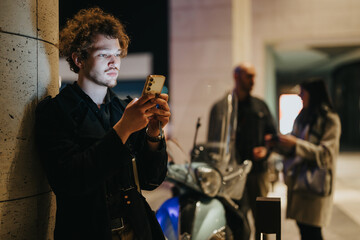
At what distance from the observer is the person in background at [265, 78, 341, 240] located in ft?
9.66

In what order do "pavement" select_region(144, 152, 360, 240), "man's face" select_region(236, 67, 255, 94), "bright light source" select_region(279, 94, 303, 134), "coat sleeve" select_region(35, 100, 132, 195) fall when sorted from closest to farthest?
"coat sleeve" select_region(35, 100, 132, 195), "pavement" select_region(144, 152, 360, 240), "man's face" select_region(236, 67, 255, 94), "bright light source" select_region(279, 94, 303, 134)

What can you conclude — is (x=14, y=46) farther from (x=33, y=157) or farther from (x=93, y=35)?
(x=33, y=157)

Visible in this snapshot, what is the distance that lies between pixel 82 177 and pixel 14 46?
0.64 metres

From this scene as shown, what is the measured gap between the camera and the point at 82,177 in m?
1.19

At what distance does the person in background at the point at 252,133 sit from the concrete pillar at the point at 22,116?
225cm

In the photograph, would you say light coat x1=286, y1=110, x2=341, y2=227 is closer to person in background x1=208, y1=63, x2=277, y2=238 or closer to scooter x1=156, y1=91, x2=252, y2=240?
person in background x1=208, y1=63, x2=277, y2=238

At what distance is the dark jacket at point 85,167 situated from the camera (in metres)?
1.20

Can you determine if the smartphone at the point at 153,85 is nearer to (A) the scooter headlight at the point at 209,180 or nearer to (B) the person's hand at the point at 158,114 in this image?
(B) the person's hand at the point at 158,114

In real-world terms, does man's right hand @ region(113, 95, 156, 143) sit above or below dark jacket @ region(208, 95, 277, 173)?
above

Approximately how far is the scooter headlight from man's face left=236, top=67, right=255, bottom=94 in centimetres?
165

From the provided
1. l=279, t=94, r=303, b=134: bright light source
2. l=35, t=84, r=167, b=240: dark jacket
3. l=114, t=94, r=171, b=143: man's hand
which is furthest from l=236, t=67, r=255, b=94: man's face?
l=279, t=94, r=303, b=134: bright light source

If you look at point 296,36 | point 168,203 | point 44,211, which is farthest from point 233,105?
point 296,36

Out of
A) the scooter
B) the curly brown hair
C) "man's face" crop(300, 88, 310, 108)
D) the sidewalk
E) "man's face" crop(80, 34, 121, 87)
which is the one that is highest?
the curly brown hair

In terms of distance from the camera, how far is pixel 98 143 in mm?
1224
